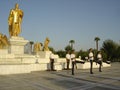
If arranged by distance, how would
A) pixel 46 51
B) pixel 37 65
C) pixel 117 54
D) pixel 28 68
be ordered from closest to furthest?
pixel 28 68
pixel 37 65
pixel 46 51
pixel 117 54

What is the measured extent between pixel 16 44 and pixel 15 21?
3201 mm

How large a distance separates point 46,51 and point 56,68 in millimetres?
8468

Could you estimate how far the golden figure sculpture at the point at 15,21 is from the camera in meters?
25.6

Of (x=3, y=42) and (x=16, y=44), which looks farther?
(x=16, y=44)

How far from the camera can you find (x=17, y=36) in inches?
1001

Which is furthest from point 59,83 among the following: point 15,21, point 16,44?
point 15,21

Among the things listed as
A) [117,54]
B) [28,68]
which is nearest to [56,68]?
[28,68]

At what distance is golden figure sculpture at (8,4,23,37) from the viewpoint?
83.9 feet

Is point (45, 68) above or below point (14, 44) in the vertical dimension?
below

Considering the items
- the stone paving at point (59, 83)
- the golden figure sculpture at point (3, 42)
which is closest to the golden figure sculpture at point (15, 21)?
the golden figure sculpture at point (3, 42)

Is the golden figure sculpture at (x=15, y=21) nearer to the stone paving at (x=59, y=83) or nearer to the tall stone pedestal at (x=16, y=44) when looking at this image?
the tall stone pedestal at (x=16, y=44)

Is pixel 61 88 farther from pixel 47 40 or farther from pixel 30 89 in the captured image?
pixel 47 40

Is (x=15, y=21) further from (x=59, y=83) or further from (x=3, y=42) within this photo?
(x=59, y=83)

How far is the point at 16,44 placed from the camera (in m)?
24.4
